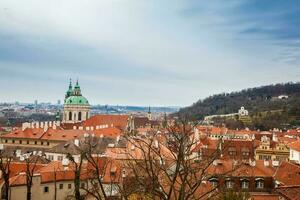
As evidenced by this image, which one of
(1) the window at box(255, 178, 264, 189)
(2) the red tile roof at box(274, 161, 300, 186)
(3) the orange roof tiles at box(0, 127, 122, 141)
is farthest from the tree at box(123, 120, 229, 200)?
(3) the orange roof tiles at box(0, 127, 122, 141)

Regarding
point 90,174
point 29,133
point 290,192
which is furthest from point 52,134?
point 290,192

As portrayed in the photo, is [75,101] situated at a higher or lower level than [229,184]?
higher

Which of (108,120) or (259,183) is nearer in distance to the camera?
(259,183)

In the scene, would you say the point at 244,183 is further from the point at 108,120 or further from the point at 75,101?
the point at 75,101

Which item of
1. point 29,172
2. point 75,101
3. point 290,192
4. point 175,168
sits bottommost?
point 290,192

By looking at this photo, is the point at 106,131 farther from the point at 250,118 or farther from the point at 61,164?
the point at 250,118

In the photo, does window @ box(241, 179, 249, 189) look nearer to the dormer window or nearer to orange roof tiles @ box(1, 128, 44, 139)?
the dormer window

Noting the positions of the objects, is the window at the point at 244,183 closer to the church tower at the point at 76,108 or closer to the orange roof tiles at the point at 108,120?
the orange roof tiles at the point at 108,120

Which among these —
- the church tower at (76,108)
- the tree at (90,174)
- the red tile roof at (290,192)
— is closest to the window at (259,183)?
the red tile roof at (290,192)

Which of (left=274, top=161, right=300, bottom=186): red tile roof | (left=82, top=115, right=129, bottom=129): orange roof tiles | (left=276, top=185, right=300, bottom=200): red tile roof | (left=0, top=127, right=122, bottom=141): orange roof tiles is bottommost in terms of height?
(left=274, top=161, right=300, bottom=186): red tile roof

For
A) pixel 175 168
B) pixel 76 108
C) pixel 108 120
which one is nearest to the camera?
pixel 175 168

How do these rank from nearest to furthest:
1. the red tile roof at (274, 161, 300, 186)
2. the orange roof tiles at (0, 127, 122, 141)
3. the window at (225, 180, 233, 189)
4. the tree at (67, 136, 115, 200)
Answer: the tree at (67, 136, 115, 200)
the window at (225, 180, 233, 189)
the red tile roof at (274, 161, 300, 186)
the orange roof tiles at (0, 127, 122, 141)

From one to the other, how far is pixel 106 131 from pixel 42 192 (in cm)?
5271

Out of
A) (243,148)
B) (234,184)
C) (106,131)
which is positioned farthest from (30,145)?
(234,184)
